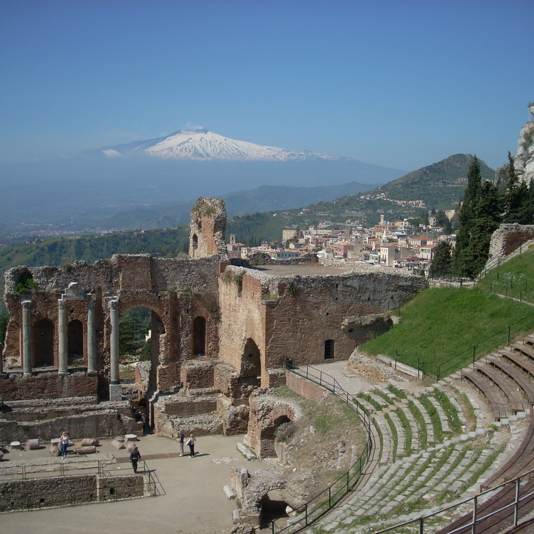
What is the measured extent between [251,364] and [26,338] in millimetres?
9259

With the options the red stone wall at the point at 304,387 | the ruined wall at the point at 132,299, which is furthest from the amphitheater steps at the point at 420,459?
the ruined wall at the point at 132,299

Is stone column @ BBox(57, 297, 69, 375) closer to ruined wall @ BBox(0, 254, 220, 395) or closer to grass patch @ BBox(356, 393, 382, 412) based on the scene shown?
ruined wall @ BBox(0, 254, 220, 395)

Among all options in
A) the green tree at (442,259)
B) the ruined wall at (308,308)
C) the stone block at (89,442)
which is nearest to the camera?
the stone block at (89,442)

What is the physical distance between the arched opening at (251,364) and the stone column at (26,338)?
28.6 ft

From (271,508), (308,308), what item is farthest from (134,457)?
(308,308)

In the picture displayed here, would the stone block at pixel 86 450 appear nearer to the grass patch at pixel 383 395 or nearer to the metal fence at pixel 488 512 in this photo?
→ the grass patch at pixel 383 395

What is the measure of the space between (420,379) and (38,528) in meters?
12.5

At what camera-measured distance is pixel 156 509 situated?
22047mm

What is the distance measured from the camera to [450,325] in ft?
85.2

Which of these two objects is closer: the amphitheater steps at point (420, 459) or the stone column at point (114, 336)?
the amphitheater steps at point (420, 459)

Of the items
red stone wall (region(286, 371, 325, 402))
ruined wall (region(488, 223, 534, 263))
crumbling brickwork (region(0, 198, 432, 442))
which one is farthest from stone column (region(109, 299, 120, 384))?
ruined wall (region(488, 223, 534, 263))

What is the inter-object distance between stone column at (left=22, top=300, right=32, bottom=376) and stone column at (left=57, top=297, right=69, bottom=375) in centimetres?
118

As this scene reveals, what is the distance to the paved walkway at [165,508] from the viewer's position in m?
20.9

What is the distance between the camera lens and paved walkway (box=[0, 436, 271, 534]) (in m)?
20.9
